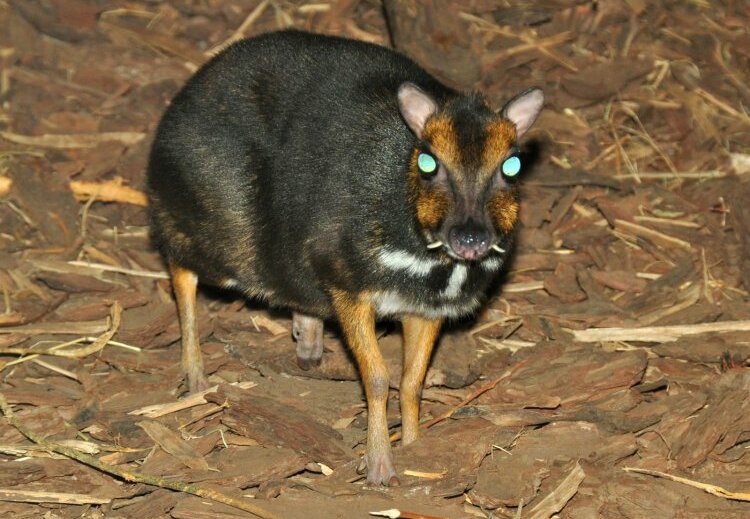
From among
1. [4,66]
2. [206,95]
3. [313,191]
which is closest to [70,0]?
[4,66]

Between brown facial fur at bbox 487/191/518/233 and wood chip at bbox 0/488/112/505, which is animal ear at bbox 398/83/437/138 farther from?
wood chip at bbox 0/488/112/505

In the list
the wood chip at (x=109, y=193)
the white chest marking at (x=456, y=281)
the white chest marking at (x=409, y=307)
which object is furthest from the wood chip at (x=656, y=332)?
the wood chip at (x=109, y=193)

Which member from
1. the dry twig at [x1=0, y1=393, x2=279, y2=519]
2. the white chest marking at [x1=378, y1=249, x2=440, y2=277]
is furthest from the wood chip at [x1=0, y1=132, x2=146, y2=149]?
the white chest marking at [x1=378, y1=249, x2=440, y2=277]

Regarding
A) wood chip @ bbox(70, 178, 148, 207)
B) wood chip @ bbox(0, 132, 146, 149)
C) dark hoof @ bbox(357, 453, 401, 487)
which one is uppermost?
wood chip @ bbox(0, 132, 146, 149)

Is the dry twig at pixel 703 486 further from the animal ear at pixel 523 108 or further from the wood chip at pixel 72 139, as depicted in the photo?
the wood chip at pixel 72 139

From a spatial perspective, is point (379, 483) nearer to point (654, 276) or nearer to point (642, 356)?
point (642, 356)
